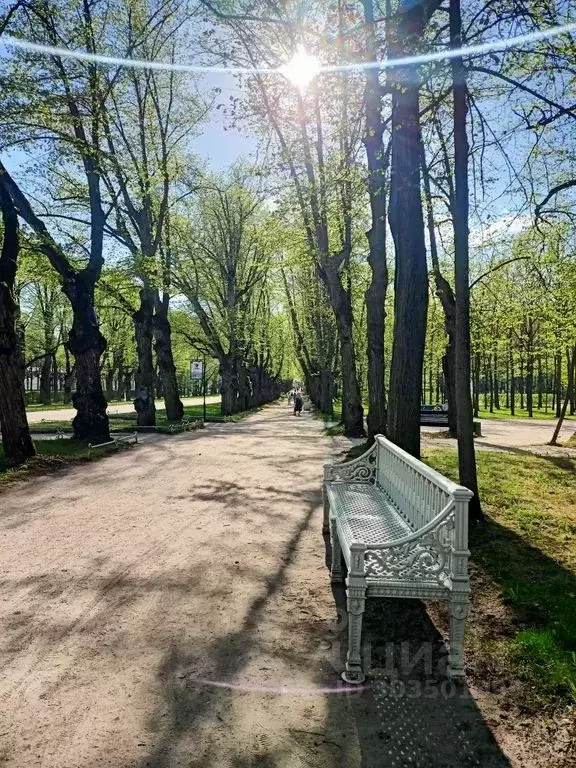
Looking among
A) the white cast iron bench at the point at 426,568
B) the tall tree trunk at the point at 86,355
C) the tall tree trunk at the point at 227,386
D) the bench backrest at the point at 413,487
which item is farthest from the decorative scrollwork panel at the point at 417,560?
the tall tree trunk at the point at 227,386

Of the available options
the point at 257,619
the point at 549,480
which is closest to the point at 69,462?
the point at 257,619

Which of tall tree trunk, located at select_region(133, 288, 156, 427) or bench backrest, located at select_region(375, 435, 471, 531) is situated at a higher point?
tall tree trunk, located at select_region(133, 288, 156, 427)

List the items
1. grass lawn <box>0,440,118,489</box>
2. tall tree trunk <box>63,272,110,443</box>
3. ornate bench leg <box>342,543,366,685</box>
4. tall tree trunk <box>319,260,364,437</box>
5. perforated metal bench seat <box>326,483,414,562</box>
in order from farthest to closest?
tall tree trunk <box>319,260,364,437</box>, tall tree trunk <box>63,272,110,443</box>, grass lawn <box>0,440,118,489</box>, perforated metal bench seat <box>326,483,414,562</box>, ornate bench leg <box>342,543,366,685</box>

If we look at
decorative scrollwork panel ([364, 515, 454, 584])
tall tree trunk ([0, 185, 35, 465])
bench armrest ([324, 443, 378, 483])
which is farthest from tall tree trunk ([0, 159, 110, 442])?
decorative scrollwork panel ([364, 515, 454, 584])

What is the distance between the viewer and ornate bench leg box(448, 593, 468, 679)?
3.62 metres

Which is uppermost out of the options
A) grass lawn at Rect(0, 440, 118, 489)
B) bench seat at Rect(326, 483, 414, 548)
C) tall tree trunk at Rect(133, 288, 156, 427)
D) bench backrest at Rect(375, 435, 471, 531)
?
tall tree trunk at Rect(133, 288, 156, 427)

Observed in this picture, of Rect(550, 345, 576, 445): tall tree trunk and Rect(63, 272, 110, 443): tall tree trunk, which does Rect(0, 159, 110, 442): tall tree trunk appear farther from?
Rect(550, 345, 576, 445): tall tree trunk

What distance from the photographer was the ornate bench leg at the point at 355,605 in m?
3.58

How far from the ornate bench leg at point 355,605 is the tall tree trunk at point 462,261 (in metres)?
3.51

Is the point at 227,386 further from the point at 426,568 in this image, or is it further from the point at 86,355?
the point at 426,568

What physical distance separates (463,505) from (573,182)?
19.5ft

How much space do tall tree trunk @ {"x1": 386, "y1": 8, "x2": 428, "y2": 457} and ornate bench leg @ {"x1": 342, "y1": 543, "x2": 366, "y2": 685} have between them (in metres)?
4.98

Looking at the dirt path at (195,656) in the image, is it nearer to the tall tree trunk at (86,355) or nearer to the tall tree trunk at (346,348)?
the tall tree trunk at (86,355)

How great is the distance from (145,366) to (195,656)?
63.3 feet
